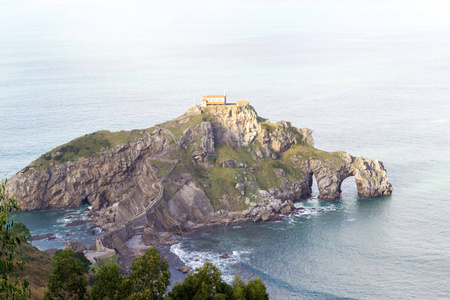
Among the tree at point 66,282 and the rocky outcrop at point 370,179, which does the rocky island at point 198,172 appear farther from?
the tree at point 66,282

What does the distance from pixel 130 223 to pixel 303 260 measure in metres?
37.9

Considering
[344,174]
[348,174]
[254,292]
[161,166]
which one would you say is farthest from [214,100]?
[254,292]

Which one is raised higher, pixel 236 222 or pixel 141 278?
pixel 141 278

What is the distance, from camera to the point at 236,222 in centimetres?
12781

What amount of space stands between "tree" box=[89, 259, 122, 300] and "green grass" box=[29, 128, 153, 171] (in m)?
81.3

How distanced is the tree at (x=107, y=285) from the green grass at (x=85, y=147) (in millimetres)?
81339

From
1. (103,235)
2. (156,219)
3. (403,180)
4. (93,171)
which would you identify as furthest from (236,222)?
(403,180)

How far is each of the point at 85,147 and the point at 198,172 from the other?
3114cm

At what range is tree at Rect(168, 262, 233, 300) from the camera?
64.2m

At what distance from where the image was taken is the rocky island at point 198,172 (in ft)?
427

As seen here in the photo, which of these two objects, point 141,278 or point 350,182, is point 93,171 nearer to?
point 350,182

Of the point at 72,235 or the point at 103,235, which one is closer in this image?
the point at 103,235

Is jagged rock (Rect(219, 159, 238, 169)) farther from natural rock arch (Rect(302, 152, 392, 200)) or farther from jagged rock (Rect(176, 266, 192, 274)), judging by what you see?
jagged rock (Rect(176, 266, 192, 274))

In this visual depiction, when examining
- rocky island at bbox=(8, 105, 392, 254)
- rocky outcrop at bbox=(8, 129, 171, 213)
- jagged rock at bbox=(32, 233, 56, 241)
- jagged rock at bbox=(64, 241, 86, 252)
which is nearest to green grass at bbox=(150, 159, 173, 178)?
rocky island at bbox=(8, 105, 392, 254)
